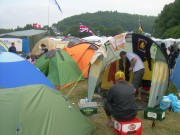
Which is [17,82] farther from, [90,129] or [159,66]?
[159,66]

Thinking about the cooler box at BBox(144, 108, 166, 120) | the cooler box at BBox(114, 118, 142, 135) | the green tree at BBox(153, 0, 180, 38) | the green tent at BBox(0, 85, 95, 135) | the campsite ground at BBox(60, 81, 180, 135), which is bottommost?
the campsite ground at BBox(60, 81, 180, 135)

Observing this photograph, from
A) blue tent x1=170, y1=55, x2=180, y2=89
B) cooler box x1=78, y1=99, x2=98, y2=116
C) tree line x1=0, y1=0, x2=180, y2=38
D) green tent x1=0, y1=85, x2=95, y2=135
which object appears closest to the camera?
green tent x1=0, y1=85, x2=95, y2=135

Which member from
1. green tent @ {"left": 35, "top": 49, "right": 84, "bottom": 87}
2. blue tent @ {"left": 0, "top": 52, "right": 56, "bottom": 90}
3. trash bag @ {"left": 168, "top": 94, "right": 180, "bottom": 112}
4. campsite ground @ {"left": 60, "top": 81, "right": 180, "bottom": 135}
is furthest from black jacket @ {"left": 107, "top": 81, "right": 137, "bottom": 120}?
green tent @ {"left": 35, "top": 49, "right": 84, "bottom": 87}

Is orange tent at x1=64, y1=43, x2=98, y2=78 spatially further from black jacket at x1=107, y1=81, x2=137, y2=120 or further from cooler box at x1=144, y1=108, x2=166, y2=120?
black jacket at x1=107, y1=81, x2=137, y2=120

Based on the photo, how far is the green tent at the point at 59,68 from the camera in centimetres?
998

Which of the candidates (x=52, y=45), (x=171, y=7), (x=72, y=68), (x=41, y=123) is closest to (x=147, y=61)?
(x=72, y=68)

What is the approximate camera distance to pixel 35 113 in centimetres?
470

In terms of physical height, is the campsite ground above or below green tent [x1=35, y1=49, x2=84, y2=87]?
below

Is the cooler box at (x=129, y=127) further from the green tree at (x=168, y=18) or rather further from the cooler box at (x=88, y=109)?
the green tree at (x=168, y=18)

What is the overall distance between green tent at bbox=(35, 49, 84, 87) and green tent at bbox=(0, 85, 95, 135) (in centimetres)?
471

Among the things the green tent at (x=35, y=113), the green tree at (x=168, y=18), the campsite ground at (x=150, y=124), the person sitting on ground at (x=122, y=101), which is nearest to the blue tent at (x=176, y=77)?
the campsite ground at (x=150, y=124)

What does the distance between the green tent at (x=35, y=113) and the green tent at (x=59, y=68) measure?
471cm

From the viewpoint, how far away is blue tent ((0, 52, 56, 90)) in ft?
20.2

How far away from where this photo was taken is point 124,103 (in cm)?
542
